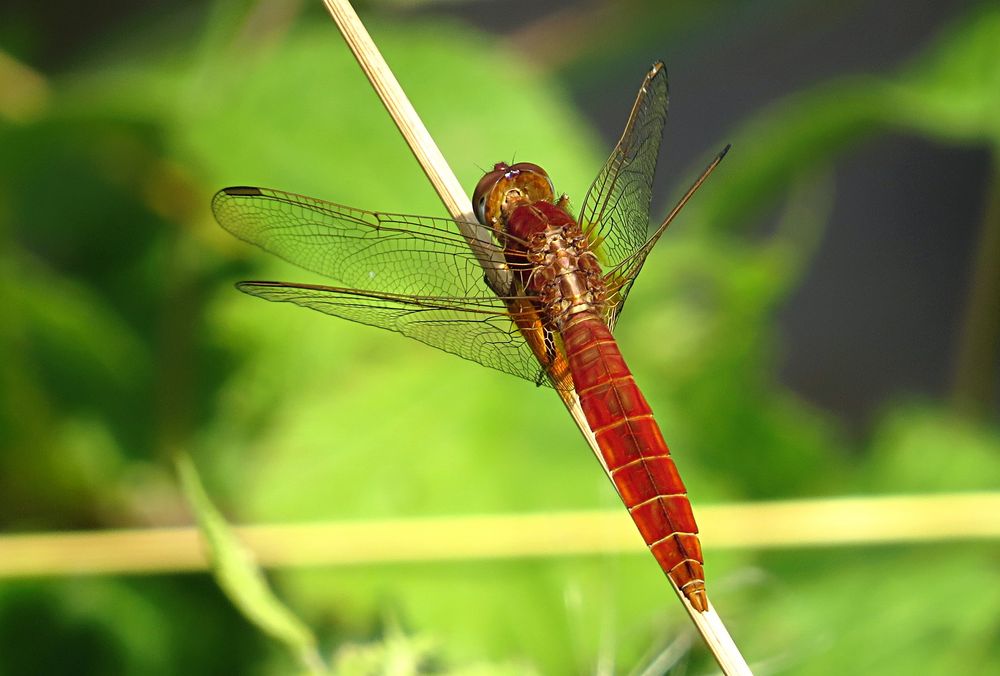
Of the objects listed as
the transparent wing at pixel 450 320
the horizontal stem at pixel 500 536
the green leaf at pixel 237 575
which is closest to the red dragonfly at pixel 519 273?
the transparent wing at pixel 450 320

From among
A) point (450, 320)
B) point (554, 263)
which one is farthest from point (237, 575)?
point (554, 263)

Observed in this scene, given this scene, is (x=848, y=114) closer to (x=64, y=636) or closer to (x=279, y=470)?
(x=279, y=470)

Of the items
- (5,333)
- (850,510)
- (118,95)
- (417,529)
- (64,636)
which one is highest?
(118,95)

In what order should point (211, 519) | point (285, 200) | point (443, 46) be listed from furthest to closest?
point (443, 46) → point (285, 200) → point (211, 519)

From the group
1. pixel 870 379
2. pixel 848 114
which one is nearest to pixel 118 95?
pixel 848 114

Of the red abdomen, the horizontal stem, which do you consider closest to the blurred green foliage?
the horizontal stem

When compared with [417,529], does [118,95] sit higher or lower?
higher

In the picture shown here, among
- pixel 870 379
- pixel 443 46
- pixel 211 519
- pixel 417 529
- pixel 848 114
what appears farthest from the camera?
pixel 870 379

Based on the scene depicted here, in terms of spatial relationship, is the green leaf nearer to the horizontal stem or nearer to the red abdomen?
the red abdomen
